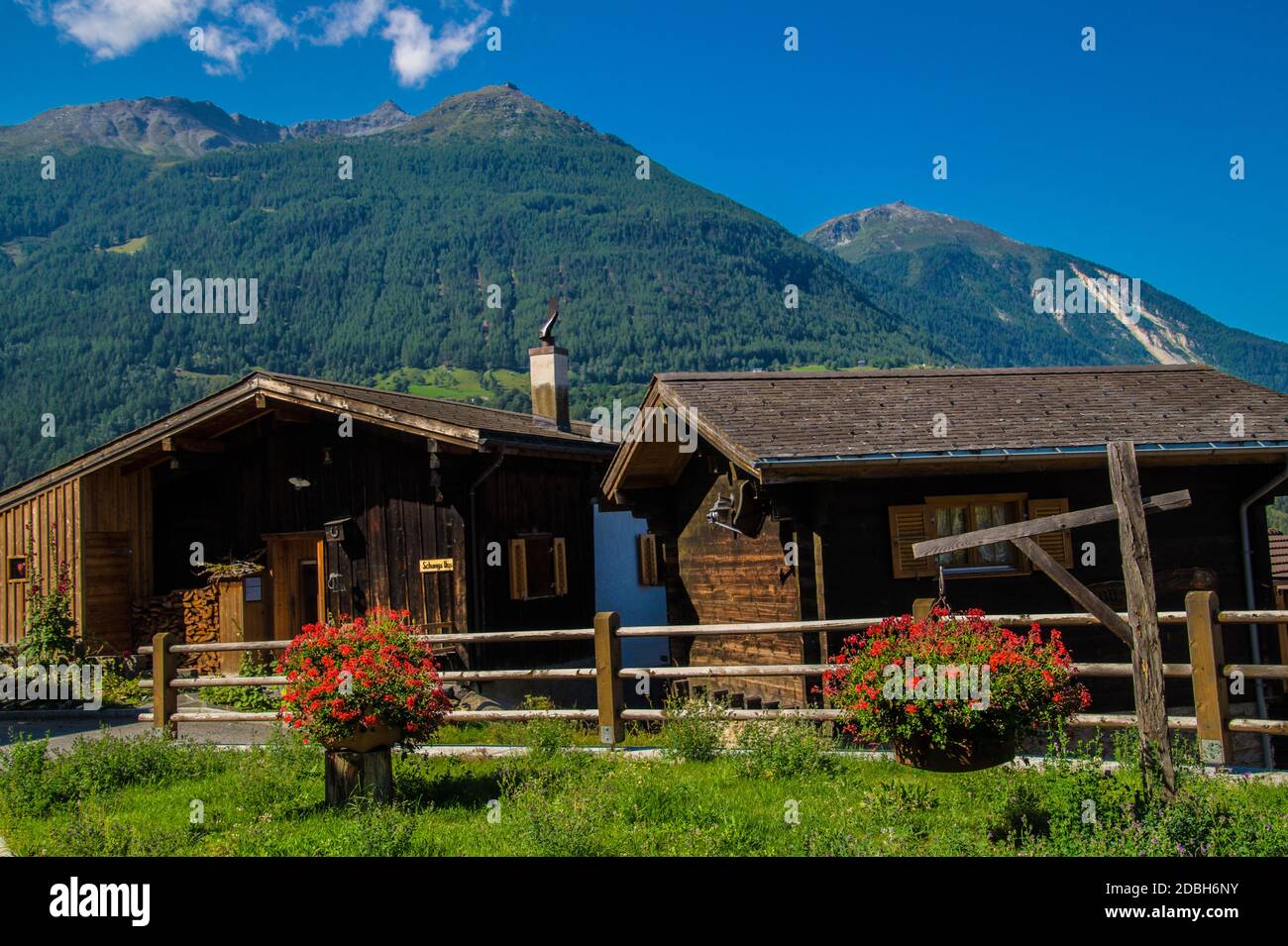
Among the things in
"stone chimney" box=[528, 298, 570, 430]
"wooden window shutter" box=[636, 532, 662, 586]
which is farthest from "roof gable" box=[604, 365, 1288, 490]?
"stone chimney" box=[528, 298, 570, 430]

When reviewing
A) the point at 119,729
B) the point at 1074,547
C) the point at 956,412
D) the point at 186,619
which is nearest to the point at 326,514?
the point at 186,619

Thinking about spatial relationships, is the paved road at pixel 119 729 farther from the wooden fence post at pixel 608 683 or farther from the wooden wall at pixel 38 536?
the wooden fence post at pixel 608 683

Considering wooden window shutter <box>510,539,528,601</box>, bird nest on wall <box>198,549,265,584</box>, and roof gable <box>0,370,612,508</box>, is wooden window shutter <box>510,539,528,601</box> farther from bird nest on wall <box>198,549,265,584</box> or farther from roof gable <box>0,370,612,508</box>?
bird nest on wall <box>198,549,265,584</box>

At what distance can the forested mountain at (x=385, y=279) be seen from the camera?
12175 cm

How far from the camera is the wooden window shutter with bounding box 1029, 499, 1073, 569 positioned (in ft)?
44.2

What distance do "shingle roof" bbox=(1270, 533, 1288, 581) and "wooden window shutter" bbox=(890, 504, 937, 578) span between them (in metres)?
18.1

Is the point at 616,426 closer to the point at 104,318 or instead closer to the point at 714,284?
the point at 104,318

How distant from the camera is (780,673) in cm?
1058

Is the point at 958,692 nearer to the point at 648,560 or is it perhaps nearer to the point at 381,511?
the point at 648,560

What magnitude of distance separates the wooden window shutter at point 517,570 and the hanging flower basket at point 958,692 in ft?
35.9

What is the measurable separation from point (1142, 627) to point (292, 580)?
50.2 feet
